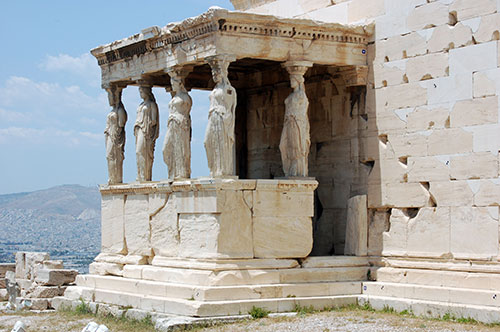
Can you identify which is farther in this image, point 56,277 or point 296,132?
point 56,277

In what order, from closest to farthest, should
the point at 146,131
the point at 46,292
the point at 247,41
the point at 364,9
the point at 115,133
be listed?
the point at 247,41 < the point at 364,9 < the point at 146,131 < the point at 115,133 < the point at 46,292

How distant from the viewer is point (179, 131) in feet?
49.8

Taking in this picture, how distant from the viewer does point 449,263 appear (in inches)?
552

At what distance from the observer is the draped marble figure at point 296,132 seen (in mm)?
14898

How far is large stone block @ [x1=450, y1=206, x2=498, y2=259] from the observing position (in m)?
13.5

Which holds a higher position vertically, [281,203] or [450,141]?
[450,141]

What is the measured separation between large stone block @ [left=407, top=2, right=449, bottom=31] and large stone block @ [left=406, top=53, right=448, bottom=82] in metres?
0.43

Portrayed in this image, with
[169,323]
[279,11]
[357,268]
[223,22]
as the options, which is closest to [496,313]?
[357,268]

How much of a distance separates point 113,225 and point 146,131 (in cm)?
166

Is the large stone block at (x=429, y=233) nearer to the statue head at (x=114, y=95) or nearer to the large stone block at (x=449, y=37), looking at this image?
the large stone block at (x=449, y=37)

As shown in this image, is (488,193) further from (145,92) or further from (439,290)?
(145,92)

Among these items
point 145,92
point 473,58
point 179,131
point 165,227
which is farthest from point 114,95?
point 473,58

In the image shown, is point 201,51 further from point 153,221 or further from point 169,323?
point 169,323

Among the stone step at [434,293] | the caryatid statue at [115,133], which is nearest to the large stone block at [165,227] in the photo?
the caryatid statue at [115,133]
